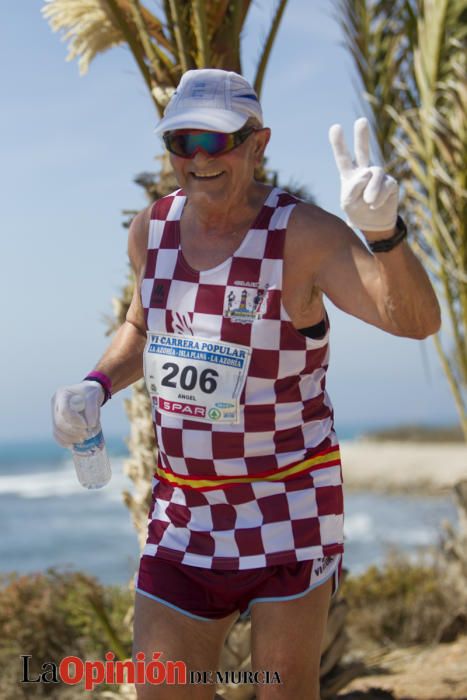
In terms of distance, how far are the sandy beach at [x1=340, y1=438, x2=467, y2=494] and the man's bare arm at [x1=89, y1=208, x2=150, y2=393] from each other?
24472 millimetres

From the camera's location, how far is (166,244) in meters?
2.75

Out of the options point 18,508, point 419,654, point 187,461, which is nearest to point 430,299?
point 187,461

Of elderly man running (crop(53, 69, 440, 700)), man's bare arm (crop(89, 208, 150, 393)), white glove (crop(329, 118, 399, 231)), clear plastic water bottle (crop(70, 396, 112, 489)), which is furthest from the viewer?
man's bare arm (crop(89, 208, 150, 393))

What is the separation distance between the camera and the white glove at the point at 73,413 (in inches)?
103

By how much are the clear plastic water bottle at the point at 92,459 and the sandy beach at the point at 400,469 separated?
2465cm

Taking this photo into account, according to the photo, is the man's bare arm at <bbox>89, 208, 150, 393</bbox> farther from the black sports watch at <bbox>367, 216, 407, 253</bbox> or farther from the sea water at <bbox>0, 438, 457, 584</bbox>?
the sea water at <bbox>0, 438, 457, 584</bbox>

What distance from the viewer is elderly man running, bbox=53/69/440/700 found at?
2.52m

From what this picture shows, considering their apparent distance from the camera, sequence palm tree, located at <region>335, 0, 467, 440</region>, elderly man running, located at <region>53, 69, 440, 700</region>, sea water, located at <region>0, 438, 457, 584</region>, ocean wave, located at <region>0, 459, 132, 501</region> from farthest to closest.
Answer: ocean wave, located at <region>0, 459, 132, 501</region>
sea water, located at <region>0, 438, 457, 584</region>
palm tree, located at <region>335, 0, 467, 440</region>
elderly man running, located at <region>53, 69, 440, 700</region>

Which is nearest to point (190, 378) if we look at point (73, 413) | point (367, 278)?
point (73, 413)

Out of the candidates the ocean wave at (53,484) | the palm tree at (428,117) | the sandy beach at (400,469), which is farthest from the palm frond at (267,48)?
the sandy beach at (400,469)

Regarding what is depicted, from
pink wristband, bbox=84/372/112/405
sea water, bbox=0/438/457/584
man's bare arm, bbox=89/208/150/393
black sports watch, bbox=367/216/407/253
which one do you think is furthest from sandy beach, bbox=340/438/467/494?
black sports watch, bbox=367/216/407/253

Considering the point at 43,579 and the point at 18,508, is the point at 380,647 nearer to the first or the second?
the point at 43,579

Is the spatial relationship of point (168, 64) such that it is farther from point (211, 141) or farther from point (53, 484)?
point (53, 484)

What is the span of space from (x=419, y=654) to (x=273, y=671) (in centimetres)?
384
